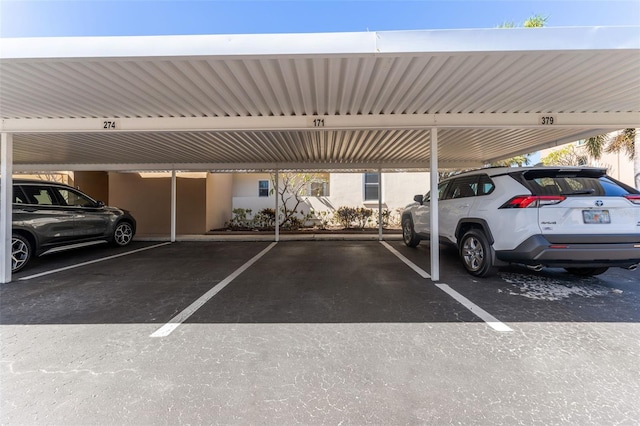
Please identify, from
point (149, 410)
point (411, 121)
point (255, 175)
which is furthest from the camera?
point (255, 175)

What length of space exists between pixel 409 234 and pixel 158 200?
10.2 metres

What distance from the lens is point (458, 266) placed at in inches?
237

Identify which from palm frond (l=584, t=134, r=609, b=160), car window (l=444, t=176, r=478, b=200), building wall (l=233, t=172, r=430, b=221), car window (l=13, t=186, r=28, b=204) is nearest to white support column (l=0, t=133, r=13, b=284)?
car window (l=13, t=186, r=28, b=204)

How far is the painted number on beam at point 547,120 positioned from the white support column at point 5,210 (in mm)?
9014

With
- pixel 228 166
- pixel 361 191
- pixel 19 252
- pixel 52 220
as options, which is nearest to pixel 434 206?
pixel 228 166

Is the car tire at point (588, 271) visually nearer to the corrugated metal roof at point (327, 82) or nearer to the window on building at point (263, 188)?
the corrugated metal roof at point (327, 82)

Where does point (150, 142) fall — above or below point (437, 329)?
above

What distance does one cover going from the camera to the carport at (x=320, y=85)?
3062 mm

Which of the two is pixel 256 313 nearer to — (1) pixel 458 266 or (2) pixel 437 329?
(2) pixel 437 329

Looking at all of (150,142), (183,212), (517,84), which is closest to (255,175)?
(183,212)

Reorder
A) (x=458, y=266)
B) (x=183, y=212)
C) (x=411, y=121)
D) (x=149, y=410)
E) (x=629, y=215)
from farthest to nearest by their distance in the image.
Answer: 1. (x=183, y=212)
2. (x=458, y=266)
3. (x=411, y=121)
4. (x=629, y=215)
5. (x=149, y=410)

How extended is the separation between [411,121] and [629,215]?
3.15 m

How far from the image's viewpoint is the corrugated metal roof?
10.0 ft

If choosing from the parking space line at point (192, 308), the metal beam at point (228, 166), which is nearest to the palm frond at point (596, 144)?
the metal beam at point (228, 166)
